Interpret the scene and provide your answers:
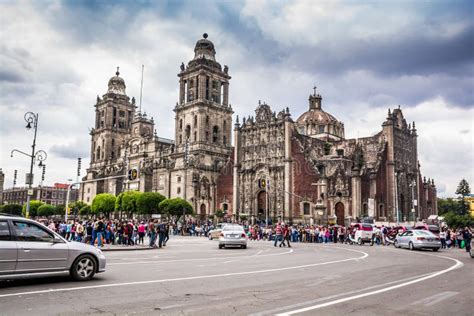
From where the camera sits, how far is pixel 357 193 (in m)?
57.8

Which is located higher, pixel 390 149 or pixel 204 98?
pixel 204 98

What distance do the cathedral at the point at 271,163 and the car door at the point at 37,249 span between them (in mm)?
→ 35578

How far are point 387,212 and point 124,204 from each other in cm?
3874

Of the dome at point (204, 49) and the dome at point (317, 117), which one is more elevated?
the dome at point (204, 49)

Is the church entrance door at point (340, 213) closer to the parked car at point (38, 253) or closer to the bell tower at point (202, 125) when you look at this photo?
the bell tower at point (202, 125)

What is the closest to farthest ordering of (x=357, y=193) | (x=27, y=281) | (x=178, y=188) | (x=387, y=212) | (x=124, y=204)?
(x=27, y=281), (x=357, y=193), (x=387, y=212), (x=124, y=204), (x=178, y=188)

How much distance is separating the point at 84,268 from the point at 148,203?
56916mm

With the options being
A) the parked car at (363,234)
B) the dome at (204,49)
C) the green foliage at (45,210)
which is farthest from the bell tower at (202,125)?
the parked car at (363,234)

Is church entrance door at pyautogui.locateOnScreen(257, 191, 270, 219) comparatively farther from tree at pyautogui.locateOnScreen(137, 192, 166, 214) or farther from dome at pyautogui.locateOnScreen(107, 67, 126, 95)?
dome at pyautogui.locateOnScreen(107, 67, 126, 95)

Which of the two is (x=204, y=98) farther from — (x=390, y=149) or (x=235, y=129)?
(x=390, y=149)

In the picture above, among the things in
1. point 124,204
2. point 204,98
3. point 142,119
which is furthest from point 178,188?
point 142,119

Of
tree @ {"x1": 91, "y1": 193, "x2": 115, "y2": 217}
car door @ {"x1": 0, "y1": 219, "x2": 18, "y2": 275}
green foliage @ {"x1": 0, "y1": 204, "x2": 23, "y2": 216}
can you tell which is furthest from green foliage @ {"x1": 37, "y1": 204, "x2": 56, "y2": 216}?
car door @ {"x1": 0, "y1": 219, "x2": 18, "y2": 275}

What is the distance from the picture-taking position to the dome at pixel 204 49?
→ 265ft

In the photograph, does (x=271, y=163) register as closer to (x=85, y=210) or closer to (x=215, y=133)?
(x=215, y=133)
